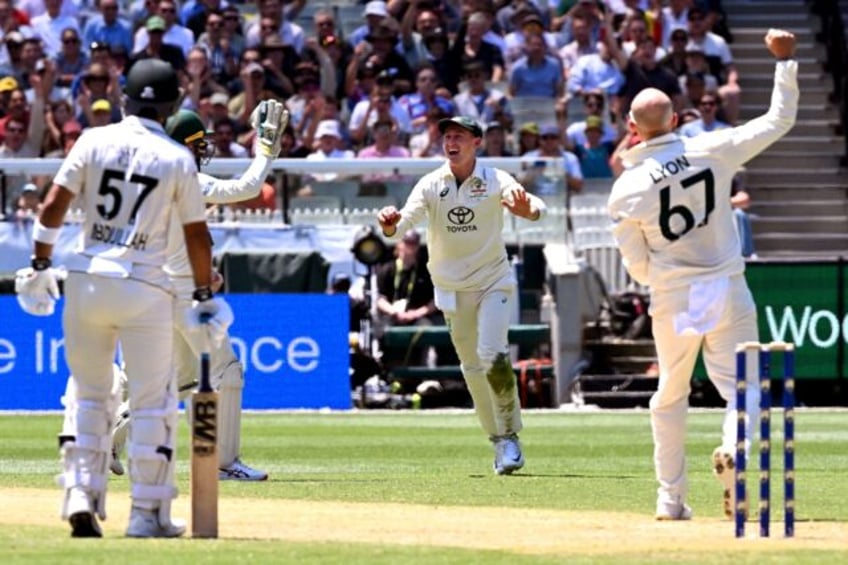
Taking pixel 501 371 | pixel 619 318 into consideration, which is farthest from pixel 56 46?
pixel 501 371

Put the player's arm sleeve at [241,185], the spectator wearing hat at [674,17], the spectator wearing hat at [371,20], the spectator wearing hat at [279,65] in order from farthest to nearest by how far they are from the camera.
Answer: the spectator wearing hat at [674,17] < the spectator wearing hat at [371,20] < the spectator wearing hat at [279,65] < the player's arm sleeve at [241,185]

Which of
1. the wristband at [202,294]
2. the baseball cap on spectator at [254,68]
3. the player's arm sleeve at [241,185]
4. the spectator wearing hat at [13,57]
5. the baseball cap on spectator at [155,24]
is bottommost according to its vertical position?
the wristband at [202,294]

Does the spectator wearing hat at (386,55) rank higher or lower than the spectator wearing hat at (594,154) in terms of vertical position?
higher

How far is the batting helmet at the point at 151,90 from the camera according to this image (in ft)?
33.1

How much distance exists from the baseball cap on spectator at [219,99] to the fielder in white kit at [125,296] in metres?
16.2

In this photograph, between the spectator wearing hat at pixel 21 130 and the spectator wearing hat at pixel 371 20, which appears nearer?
the spectator wearing hat at pixel 21 130

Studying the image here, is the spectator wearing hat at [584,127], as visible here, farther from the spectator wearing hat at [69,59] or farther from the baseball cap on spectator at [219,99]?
the spectator wearing hat at [69,59]

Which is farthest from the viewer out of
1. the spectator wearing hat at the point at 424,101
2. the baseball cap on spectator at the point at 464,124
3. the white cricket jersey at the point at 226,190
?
the spectator wearing hat at the point at 424,101

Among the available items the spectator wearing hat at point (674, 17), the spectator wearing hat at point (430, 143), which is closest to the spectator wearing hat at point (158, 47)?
the spectator wearing hat at point (430, 143)

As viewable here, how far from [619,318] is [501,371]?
10.1m

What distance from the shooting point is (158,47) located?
27.2m

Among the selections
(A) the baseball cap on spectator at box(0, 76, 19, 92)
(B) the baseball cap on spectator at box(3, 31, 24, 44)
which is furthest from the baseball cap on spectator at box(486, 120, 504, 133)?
(B) the baseball cap on spectator at box(3, 31, 24, 44)

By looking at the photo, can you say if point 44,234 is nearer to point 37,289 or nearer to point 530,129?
point 37,289

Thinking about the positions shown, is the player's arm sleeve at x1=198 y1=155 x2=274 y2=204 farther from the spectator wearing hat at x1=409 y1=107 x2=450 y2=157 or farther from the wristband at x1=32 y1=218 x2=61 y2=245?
the spectator wearing hat at x1=409 y1=107 x2=450 y2=157
